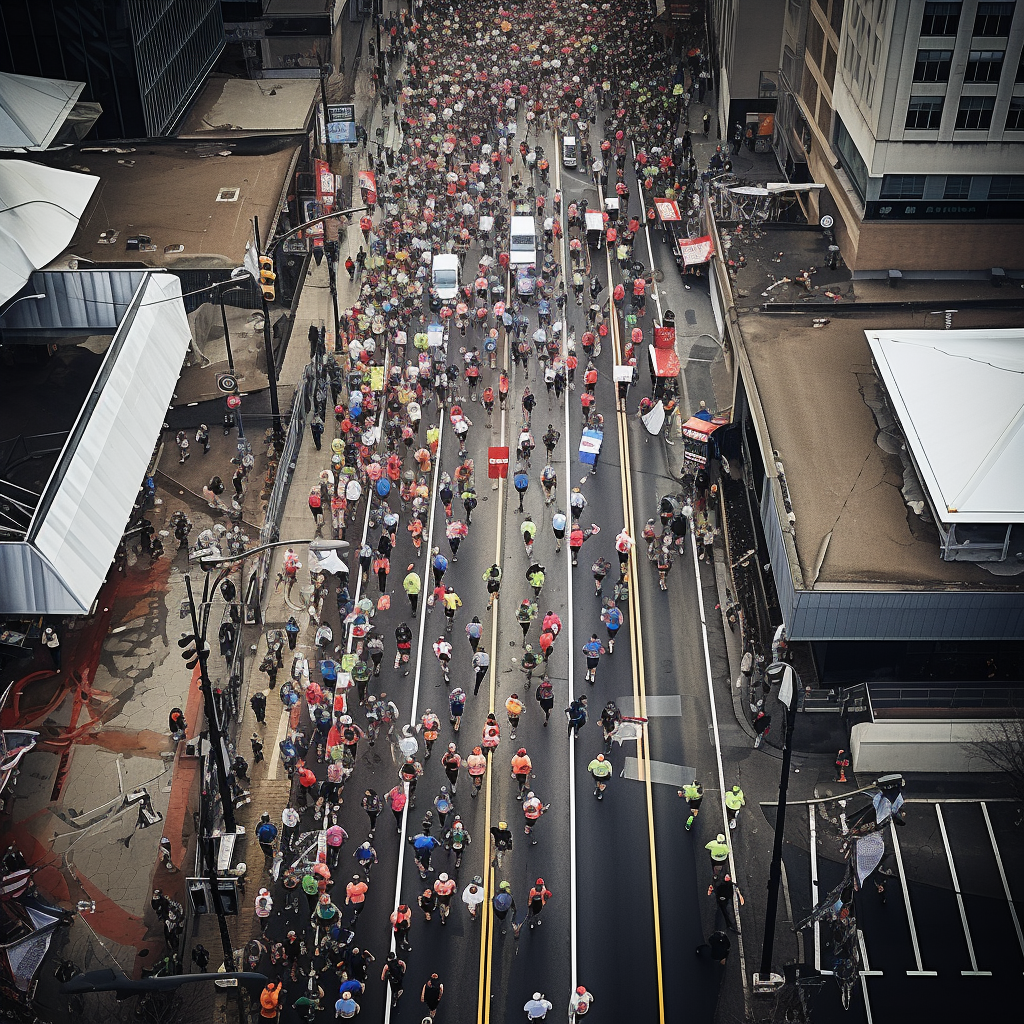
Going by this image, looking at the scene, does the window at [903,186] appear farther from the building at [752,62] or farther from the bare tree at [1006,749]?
the bare tree at [1006,749]

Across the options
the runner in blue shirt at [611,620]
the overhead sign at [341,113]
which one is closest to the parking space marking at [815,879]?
the runner in blue shirt at [611,620]

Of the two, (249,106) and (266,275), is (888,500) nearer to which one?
(266,275)

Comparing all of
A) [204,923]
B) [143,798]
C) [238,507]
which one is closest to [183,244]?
[238,507]

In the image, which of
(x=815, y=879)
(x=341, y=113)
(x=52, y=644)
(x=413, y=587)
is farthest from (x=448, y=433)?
(x=815, y=879)

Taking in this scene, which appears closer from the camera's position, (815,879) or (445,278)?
(815,879)

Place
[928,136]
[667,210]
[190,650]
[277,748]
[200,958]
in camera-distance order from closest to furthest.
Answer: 1. [200,958]
2. [190,650]
3. [277,748]
4. [928,136]
5. [667,210]

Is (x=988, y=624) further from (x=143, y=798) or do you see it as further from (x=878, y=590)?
(x=143, y=798)

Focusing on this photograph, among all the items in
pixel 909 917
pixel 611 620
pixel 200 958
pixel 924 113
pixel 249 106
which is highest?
pixel 249 106
